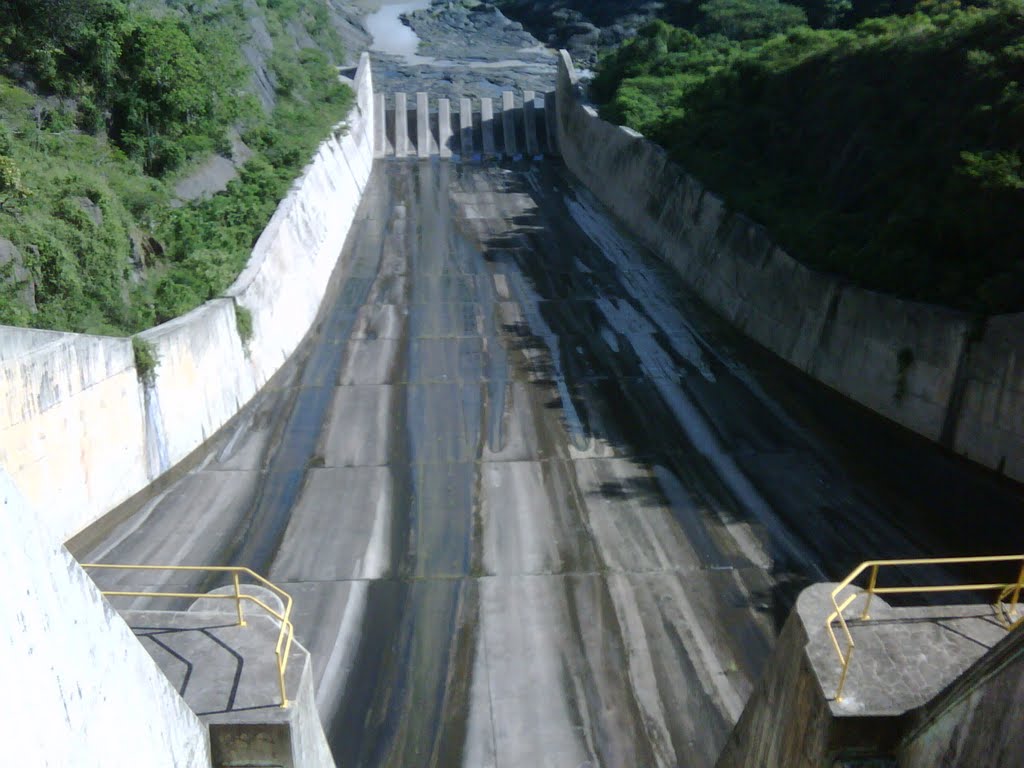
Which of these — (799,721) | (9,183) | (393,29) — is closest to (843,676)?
(799,721)

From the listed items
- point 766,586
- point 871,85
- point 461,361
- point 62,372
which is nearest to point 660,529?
point 766,586

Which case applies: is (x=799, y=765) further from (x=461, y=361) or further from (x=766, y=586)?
(x=461, y=361)

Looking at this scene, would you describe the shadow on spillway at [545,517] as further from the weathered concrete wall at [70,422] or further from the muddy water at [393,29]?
the muddy water at [393,29]

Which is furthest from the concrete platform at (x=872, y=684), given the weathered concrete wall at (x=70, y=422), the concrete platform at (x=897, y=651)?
the weathered concrete wall at (x=70, y=422)

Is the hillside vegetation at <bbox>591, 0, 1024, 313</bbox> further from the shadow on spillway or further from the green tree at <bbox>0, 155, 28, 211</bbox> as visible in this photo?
the green tree at <bbox>0, 155, 28, 211</bbox>

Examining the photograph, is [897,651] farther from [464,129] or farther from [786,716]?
[464,129]
